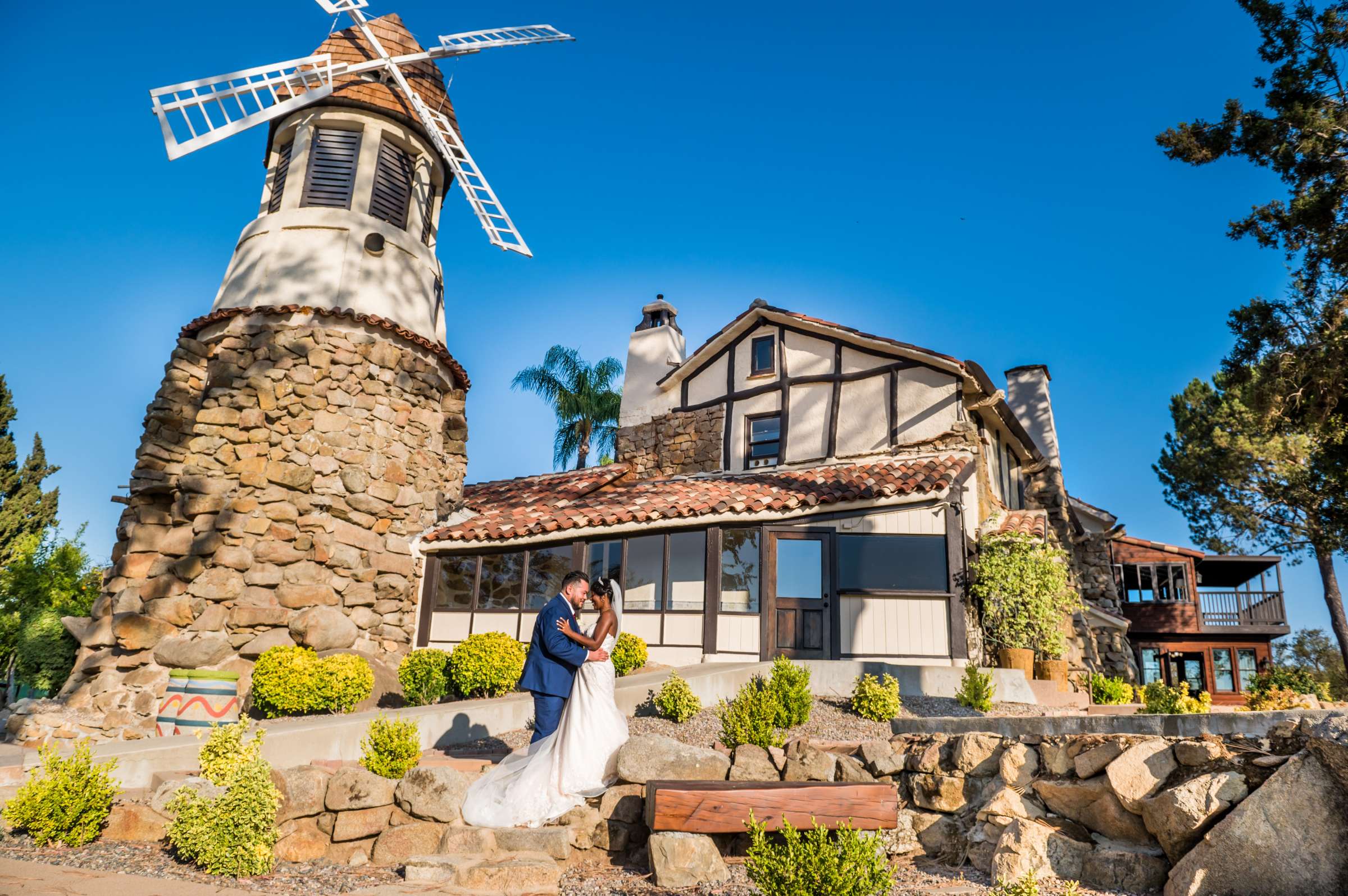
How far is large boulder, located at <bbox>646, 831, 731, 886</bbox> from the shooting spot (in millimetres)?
5383

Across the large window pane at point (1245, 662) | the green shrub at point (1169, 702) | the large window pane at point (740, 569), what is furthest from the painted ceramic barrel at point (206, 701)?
the large window pane at point (1245, 662)

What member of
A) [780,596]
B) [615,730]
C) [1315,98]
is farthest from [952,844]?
[1315,98]

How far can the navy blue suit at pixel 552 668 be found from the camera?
675 centimetres

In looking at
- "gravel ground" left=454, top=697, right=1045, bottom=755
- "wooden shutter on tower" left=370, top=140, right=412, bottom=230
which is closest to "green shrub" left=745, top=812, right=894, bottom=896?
"gravel ground" left=454, top=697, right=1045, bottom=755

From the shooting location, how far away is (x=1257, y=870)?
4414mm

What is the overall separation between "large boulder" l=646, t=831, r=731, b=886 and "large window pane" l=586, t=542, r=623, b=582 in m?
9.10

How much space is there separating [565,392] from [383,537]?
19.2m

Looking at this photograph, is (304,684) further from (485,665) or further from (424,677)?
(485,665)

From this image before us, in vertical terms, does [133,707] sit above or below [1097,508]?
below

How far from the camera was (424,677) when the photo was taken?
10156mm

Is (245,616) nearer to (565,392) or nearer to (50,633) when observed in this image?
(50,633)

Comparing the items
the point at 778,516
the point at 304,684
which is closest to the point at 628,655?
the point at 778,516

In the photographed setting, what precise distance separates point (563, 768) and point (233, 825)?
2.24m

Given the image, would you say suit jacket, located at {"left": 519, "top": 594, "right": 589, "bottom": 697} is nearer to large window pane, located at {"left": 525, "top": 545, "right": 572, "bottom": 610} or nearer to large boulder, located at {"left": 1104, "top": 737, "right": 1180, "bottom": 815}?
large boulder, located at {"left": 1104, "top": 737, "right": 1180, "bottom": 815}
